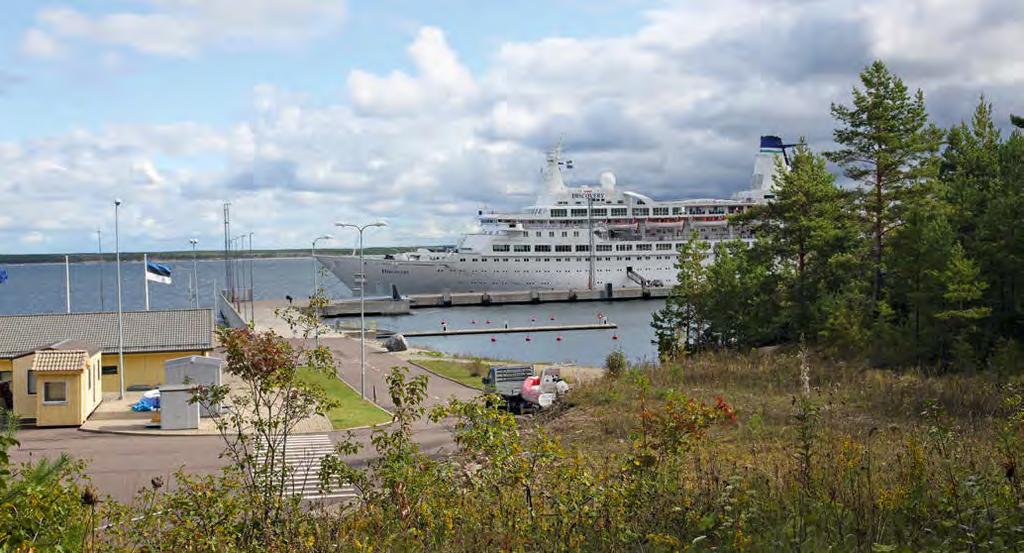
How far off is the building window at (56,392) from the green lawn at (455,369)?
37.4 feet

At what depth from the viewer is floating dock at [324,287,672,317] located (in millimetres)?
67562

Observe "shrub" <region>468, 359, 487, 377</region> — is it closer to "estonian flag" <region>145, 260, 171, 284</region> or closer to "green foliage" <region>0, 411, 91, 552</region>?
"estonian flag" <region>145, 260, 171, 284</region>

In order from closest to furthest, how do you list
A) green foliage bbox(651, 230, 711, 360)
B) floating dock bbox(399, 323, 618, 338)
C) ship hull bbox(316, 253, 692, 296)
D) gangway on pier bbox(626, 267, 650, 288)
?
1. green foliage bbox(651, 230, 711, 360)
2. floating dock bbox(399, 323, 618, 338)
3. ship hull bbox(316, 253, 692, 296)
4. gangway on pier bbox(626, 267, 650, 288)

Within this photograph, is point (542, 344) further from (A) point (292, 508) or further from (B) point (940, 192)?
(A) point (292, 508)

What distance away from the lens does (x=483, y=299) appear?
7200 cm

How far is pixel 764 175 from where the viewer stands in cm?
8294

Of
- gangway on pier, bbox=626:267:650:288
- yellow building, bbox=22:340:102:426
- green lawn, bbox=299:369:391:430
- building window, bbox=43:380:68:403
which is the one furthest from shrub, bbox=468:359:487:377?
gangway on pier, bbox=626:267:650:288

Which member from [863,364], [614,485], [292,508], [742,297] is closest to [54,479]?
[292,508]

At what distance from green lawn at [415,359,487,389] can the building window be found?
11.4 m

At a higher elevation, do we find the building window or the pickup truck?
the building window

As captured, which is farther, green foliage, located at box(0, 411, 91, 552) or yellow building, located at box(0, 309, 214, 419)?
yellow building, located at box(0, 309, 214, 419)

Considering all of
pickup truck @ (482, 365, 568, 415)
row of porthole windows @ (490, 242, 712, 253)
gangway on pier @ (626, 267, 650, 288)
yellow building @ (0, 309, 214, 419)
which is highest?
row of porthole windows @ (490, 242, 712, 253)

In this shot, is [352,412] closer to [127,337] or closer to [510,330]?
[127,337]

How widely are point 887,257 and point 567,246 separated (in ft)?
170
